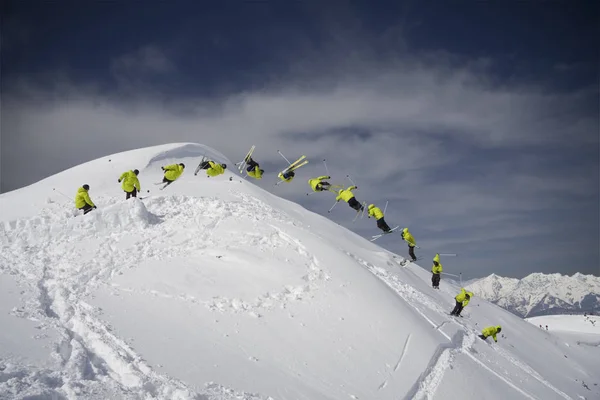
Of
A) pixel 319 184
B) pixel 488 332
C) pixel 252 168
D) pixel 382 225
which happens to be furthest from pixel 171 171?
pixel 488 332

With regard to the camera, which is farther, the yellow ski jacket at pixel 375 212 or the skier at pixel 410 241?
the skier at pixel 410 241

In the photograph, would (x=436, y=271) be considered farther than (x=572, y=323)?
No

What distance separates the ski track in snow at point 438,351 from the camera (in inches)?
420

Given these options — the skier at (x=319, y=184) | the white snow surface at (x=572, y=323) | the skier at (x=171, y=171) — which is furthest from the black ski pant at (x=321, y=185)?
the white snow surface at (x=572, y=323)

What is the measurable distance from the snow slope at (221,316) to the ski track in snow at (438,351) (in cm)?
7

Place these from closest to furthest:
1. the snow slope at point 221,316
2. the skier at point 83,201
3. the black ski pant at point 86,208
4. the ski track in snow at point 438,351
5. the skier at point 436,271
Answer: the snow slope at point 221,316, the ski track in snow at point 438,351, the skier at point 83,201, the black ski pant at point 86,208, the skier at point 436,271

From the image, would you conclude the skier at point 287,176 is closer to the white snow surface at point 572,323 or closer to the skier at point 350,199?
the skier at point 350,199

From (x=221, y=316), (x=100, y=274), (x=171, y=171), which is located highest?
(x=171, y=171)

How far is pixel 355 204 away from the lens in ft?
66.6

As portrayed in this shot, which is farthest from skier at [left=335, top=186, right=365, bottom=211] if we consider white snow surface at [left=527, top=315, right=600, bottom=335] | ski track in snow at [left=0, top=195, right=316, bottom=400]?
white snow surface at [left=527, top=315, right=600, bottom=335]

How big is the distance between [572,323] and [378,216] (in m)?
32.7

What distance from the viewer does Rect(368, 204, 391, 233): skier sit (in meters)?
20.8

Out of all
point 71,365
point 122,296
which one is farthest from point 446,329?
point 71,365

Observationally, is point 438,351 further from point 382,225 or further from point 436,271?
point 436,271
